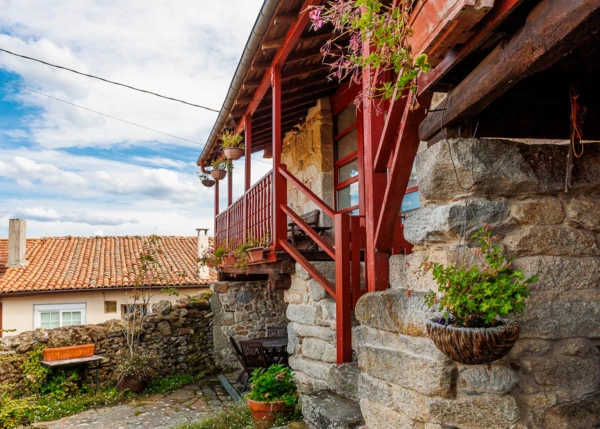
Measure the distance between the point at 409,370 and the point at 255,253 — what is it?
3316 mm

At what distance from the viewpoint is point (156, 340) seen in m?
A: 9.05

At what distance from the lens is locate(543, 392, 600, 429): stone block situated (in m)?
2.03

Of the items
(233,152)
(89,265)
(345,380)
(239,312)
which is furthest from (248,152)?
(89,265)

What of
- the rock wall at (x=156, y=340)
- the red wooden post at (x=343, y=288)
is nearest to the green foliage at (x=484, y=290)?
the red wooden post at (x=343, y=288)

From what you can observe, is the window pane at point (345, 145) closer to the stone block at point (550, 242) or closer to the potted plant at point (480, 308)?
the stone block at point (550, 242)

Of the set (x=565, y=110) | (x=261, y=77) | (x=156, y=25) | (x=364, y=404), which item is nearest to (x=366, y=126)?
(x=565, y=110)

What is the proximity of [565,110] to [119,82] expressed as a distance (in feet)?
26.4

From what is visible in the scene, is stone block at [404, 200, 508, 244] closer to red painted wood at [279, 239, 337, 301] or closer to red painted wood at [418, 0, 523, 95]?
red painted wood at [418, 0, 523, 95]

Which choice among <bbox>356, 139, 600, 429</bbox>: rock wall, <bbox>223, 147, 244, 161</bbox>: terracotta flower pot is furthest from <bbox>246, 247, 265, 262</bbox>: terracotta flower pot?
<bbox>356, 139, 600, 429</bbox>: rock wall

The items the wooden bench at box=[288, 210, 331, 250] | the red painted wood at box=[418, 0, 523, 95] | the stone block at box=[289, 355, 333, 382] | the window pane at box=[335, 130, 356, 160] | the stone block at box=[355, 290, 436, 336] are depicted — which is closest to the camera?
the red painted wood at box=[418, 0, 523, 95]

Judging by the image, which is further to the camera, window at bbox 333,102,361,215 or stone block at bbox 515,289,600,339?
window at bbox 333,102,361,215

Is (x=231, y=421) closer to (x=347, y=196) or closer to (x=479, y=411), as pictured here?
(x=347, y=196)

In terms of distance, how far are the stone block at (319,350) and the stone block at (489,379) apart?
195 cm

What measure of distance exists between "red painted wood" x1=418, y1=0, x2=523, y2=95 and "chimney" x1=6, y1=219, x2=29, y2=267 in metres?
14.7
